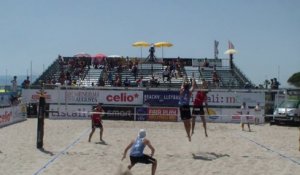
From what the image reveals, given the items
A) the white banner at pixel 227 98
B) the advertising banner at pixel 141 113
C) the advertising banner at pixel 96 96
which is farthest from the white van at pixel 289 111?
the advertising banner at pixel 96 96

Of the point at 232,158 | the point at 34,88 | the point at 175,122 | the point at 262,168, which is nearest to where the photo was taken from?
the point at 262,168

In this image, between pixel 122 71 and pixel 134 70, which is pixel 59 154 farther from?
pixel 122 71

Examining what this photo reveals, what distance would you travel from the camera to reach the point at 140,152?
9797 mm

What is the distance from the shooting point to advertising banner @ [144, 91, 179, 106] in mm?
28812

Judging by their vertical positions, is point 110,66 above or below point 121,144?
above

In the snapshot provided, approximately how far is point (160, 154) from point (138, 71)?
22.9 meters

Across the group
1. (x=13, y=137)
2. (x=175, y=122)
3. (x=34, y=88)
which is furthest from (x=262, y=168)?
(x=34, y=88)

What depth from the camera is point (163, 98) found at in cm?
2884

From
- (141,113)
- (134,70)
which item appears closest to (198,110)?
(141,113)

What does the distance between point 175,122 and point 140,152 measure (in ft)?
58.9

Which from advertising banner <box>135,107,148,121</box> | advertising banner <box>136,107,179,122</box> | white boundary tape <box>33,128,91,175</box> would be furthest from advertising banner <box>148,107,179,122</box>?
white boundary tape <box>33,128,91,175</box>

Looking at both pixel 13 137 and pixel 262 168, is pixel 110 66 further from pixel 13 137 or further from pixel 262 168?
pixel 262 168

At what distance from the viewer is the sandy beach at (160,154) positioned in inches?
457

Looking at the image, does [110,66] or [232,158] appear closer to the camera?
[232,158]
